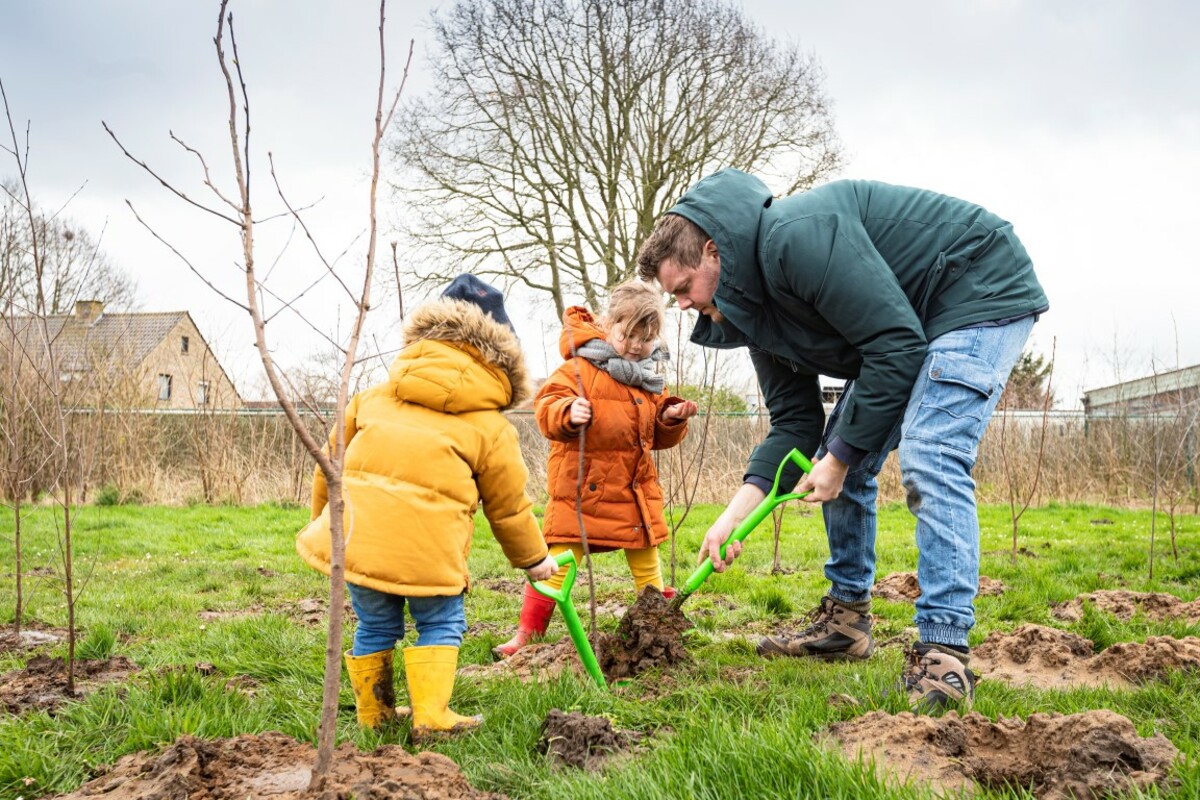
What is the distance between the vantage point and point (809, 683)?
2812mm

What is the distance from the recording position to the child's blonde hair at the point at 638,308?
12.5 feet

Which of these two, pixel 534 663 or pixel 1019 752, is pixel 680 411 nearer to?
pixel 534 663

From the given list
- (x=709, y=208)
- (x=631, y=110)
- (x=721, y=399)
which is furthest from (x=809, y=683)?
(x=631, y=110)

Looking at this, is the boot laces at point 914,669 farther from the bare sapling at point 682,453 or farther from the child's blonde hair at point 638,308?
the child's blonde hair at point 638,308

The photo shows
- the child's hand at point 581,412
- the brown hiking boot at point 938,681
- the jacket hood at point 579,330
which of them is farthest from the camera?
the jacket hood at point 579,330

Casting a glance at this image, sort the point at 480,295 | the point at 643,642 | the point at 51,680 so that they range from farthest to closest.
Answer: the point at 643,642 < the point at 51,680 < the point at 480,295

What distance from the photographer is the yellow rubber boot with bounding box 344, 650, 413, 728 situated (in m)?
2.53

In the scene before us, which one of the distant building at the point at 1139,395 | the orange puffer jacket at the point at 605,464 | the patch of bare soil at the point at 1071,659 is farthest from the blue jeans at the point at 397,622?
the distant building at the point at 1139,395

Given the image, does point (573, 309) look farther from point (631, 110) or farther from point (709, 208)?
point (631, 110)

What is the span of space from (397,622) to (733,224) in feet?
5.26

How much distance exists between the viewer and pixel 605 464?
3863 mm

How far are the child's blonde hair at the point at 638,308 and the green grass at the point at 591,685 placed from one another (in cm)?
139

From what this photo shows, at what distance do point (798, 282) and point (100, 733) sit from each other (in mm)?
2415

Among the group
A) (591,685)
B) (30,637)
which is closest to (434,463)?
(591,685)
